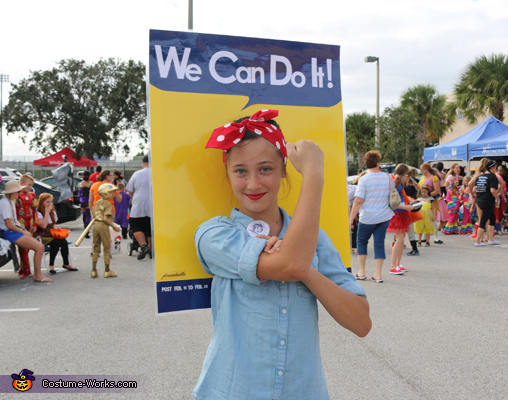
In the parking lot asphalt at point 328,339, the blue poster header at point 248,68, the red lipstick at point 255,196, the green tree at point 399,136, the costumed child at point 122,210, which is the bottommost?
the parking lot asphalt at point 328,339

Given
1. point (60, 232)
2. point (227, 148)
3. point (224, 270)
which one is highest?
point (227, 148)

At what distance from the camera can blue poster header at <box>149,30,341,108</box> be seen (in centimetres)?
159

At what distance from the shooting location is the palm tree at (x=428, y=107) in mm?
28781

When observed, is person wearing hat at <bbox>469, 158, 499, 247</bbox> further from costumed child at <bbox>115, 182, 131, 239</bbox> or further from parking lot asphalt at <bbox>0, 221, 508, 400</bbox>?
costumed child at <bbox>115, 182, 131, 239</bbox>

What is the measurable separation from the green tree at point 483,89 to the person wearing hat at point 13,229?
20.9m

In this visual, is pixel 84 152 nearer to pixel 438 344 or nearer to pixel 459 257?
pixel 459 257

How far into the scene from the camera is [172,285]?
5.16 feet

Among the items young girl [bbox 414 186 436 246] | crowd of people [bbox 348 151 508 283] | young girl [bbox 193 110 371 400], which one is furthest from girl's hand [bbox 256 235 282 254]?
young girl [bbox 414 186 436 246]

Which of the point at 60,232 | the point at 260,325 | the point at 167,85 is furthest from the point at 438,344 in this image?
the point at 60,232

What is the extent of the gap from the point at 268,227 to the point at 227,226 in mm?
135

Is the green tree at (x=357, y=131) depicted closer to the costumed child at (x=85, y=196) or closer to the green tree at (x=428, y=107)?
the green tree at (x=428, y=107)

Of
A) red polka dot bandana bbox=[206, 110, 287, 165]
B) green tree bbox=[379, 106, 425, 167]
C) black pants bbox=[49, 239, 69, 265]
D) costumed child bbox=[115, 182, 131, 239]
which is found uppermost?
green tree bbox=[379, 106, 425, 167]

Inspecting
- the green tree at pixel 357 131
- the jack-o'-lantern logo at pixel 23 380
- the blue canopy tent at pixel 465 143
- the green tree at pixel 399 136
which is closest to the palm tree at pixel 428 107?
the green tree at pixel 399 136

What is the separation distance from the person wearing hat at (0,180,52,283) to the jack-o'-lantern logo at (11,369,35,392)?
3.75m
